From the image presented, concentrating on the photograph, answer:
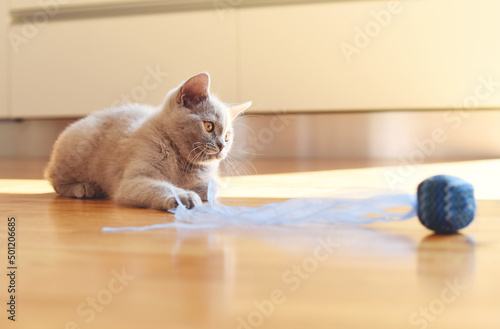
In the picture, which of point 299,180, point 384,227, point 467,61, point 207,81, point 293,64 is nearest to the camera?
point 384,227

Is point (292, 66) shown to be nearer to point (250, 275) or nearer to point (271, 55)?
point (271, 55)

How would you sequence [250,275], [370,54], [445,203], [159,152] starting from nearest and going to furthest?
[250,275] → [445,203] → [159,152] → [370,54]

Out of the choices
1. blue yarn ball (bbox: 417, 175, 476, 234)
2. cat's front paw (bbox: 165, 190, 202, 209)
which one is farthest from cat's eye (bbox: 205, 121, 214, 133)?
blue yarn ball (bbox: 417, 175, 476, 234)

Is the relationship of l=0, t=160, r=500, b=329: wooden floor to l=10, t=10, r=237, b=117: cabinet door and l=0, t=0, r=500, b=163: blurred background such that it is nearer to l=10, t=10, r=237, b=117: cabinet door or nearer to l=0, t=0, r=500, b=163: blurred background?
l=0, t=0, r=500, b=163: blurred background

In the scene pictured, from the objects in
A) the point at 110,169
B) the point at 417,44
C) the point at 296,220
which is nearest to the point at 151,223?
the point at 296,220

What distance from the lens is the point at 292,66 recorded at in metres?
2.77

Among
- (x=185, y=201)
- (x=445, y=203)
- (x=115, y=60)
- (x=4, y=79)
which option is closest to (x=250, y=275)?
(x=445, y=203)

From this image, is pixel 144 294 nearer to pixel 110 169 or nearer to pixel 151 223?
pixel 151 223

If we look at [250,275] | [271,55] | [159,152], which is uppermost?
[271,55]

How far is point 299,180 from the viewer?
186 cm

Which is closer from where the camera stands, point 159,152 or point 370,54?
point 159,152

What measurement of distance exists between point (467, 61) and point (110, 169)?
76.6 inches

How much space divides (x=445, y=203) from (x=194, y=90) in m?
0.76

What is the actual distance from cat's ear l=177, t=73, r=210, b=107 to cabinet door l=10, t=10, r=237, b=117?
1407mm
